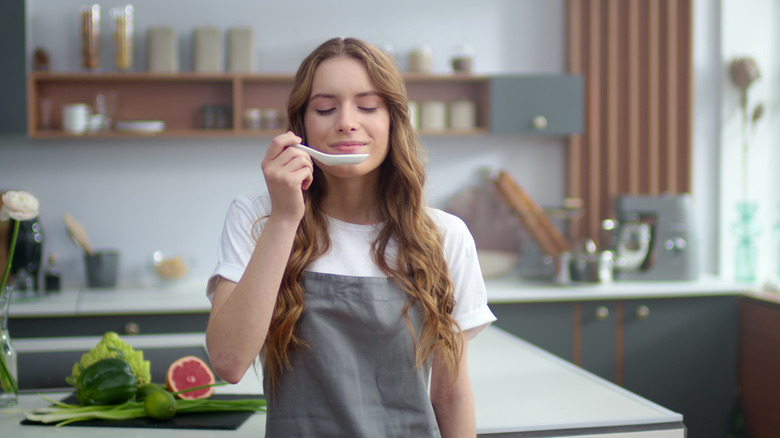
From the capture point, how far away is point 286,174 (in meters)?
1.14

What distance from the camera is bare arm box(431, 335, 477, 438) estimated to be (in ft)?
4.51

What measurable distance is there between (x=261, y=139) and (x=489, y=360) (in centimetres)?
222

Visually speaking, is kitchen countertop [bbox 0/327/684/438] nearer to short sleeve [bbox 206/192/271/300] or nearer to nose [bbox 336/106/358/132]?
short sleeve [bbox 206/192/271/300]

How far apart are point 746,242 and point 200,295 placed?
2813 millimetres

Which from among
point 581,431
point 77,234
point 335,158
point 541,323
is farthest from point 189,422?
point 77,234

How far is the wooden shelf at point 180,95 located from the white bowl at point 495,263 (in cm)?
64

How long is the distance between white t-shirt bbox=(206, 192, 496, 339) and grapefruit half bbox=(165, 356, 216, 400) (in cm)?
40

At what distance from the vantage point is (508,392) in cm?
170

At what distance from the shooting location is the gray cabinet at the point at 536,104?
12.2 feet

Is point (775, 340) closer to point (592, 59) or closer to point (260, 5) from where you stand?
point (592, 59)

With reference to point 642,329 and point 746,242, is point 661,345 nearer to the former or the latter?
point 642,329

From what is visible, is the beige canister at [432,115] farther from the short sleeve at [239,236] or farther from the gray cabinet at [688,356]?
the short sleeve at [239,236]

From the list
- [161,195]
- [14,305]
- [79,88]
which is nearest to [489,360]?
[14,305]

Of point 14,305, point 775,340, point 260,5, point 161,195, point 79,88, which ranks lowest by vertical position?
point 775,340
